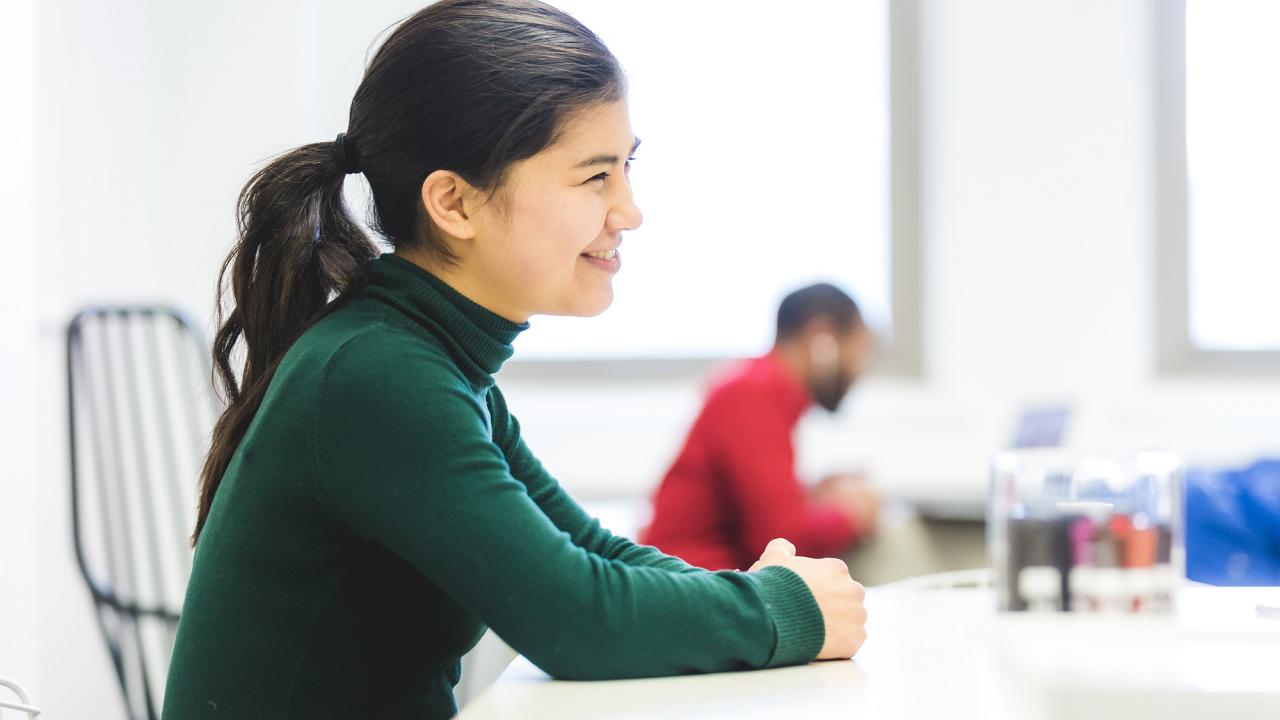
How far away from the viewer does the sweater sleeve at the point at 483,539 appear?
807 millimetres

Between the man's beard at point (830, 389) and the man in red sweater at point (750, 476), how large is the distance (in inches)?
1.6

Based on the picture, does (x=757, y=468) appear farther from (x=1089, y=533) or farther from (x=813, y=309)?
(x=1089, y=533)

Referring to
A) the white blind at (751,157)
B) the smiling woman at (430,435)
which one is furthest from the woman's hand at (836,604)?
the white blind at (751,157)

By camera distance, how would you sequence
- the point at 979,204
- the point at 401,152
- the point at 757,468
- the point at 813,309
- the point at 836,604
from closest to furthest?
the point at 836,604 < the point at 401,152 < the point at 757,468 < the point at 813,309 < the point at 979,204

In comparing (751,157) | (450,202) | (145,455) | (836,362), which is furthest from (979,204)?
(450,202)

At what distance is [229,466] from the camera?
0.94 meters

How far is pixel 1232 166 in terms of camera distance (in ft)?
11.1

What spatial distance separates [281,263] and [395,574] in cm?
28

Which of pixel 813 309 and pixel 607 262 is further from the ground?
pixel 607 262

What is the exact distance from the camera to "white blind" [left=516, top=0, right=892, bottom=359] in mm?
3420

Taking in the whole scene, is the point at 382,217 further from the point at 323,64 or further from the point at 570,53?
the point at 323,64

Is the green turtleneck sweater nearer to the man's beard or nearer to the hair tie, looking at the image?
the hair tie

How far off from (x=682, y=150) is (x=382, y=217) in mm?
2465

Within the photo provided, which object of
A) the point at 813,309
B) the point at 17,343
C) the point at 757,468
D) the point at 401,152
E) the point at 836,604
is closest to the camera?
the point at 836,604
